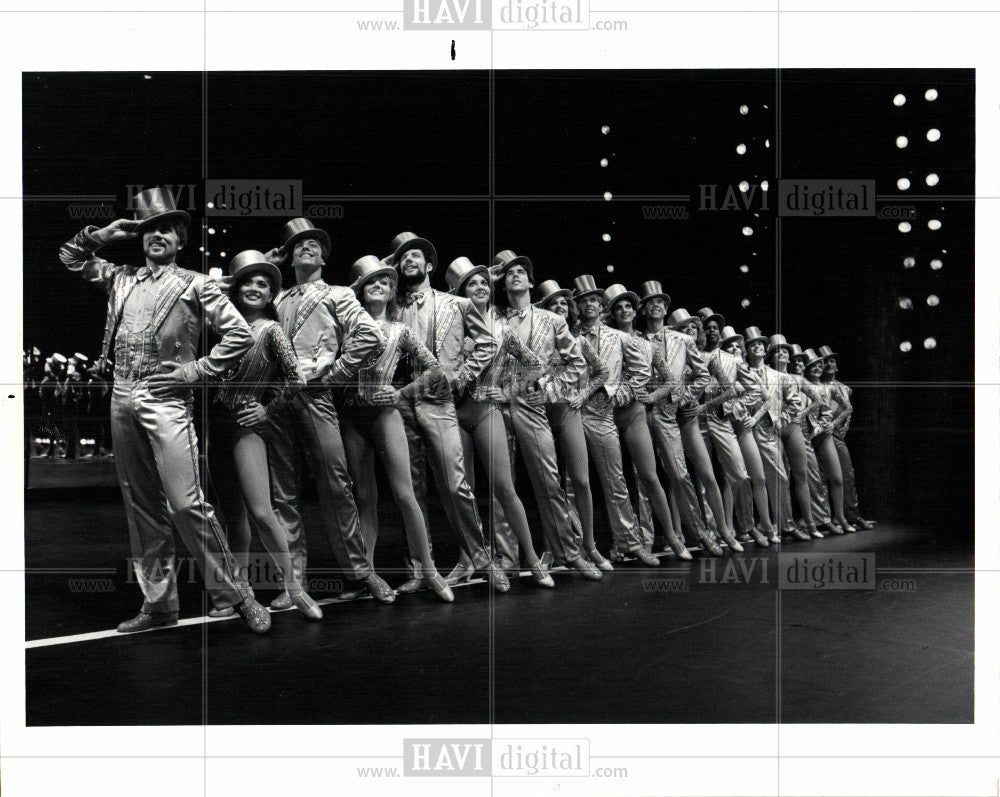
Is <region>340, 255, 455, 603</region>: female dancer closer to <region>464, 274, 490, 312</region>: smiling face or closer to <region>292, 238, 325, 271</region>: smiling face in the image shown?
<region>292, 238, 325, 271</region>: smiling face

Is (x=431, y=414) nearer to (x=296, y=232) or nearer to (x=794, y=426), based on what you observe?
(x=296, y=232)

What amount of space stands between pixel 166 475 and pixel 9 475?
0.97 meters

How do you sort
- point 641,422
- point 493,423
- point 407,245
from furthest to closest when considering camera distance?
point 641,422
point 493,423
point 407,245

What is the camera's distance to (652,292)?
20.8 ft

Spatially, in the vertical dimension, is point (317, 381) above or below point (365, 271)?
below

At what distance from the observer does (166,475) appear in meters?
5.57

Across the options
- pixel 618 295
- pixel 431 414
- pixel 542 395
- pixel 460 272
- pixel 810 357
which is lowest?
pixel 431 414

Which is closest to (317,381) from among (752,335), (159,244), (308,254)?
(308,254)

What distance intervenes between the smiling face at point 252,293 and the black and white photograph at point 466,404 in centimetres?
2

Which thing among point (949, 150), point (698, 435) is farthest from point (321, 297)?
point (949, 150)

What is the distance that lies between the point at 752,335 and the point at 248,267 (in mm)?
3053

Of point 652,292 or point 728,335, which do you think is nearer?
point 728,335

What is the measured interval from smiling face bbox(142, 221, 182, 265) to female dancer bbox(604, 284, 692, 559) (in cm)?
261

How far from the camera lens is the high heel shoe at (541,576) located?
6.11 m
